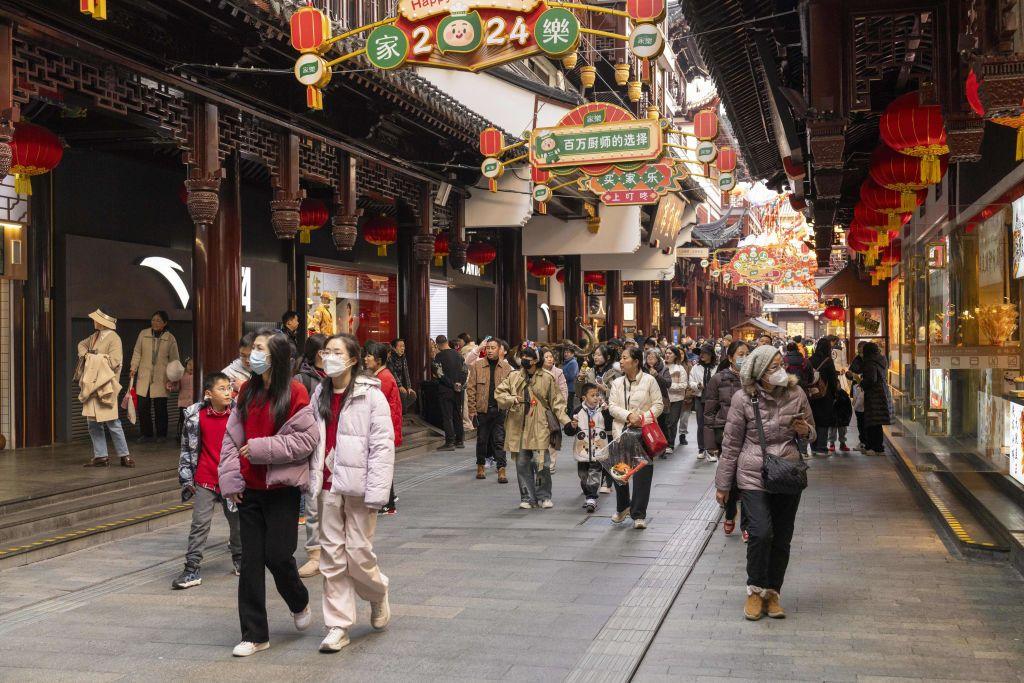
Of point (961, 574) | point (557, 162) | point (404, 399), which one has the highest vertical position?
point (557, 162)

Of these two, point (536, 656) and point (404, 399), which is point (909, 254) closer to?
point (404, 399)

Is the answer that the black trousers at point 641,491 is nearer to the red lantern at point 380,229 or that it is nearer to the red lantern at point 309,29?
the red lantern at point 309,29

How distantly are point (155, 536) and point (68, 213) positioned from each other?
18.9 ft

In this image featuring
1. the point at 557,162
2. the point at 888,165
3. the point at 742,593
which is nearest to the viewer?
the point at 742,593

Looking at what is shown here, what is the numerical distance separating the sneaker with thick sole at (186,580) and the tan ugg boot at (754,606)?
3.73 meters

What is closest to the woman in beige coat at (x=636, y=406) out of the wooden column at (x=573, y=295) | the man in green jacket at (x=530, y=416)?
the man in green jacket at (x=530, y=416)

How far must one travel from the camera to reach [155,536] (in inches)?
349

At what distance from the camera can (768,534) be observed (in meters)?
→ 6.23

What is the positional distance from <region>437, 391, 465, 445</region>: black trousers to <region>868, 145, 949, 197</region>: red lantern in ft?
22.9

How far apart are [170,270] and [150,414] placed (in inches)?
86.7

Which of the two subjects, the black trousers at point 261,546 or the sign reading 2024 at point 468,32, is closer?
the black trousers at point 261,546

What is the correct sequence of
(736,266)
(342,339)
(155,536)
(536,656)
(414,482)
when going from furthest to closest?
(736,266) → (414,482) → (155,536) → (342,339) → (536,656)

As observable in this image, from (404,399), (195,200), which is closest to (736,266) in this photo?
(404,399)

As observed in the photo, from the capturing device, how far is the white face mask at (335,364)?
571 centimetres
